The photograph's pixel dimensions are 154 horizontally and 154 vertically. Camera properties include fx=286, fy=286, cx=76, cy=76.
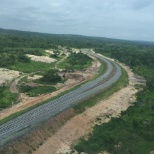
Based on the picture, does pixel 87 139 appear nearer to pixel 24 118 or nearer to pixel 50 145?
pixel 50 145

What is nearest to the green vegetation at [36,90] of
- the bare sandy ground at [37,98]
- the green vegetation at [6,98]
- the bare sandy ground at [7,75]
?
the bare sandy ground at [37,98]

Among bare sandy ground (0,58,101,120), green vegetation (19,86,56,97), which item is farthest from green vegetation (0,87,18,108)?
green vegetation (19,86,56,97)

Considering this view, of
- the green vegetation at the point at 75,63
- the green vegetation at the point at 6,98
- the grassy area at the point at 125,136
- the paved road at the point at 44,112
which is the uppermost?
the paved road at the point at 44,112

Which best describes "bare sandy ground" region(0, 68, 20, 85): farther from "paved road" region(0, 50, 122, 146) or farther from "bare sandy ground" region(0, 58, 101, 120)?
"paved road" region(0, 50, 122, 146)

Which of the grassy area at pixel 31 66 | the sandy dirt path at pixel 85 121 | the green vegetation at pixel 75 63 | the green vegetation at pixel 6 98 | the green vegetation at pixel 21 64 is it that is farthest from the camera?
the green vegetation at pixel 75 63

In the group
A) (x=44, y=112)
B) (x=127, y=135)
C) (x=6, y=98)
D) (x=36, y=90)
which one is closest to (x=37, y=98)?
(x=36, y=90)

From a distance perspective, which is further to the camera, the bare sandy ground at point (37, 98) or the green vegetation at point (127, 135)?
the bare sandy ground at point (37, 98)

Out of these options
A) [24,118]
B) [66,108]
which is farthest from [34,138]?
[66,108]

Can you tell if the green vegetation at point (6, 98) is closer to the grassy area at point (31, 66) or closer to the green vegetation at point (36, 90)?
the green vegetation at point (36, 90)
